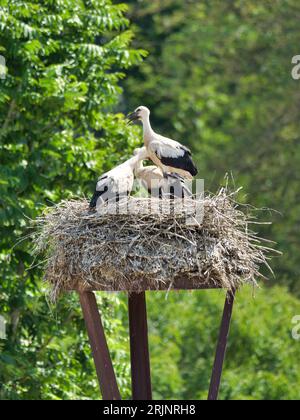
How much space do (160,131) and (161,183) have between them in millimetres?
18081

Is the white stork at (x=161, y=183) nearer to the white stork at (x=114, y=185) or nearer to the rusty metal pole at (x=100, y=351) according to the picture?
the white stork at (x=114, y=185)

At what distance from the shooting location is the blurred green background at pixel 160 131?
14711mm

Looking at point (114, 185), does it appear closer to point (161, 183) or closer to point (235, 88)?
point (161, 183)

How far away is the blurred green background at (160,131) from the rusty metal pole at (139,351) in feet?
8.56

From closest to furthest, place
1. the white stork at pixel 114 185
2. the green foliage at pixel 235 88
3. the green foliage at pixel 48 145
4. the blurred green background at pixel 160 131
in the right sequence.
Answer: the white stork at pixel 114 185 < the green foliage at pixel 48 145 < the blurred green background at pixel 160 131 < the green foliage at pixel 235 88

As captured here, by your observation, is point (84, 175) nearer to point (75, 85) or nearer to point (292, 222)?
point (75, 85)

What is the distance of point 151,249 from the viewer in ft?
30.7

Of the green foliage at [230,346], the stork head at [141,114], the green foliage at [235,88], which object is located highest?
the green foliage at [235,88]

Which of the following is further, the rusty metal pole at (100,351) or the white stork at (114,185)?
the white stork at (114,185)

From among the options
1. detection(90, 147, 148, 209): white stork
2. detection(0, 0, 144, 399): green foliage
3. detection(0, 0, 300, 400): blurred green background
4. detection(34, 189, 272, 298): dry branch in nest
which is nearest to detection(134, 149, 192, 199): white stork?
detection(90, 147, 148, 209): white stork

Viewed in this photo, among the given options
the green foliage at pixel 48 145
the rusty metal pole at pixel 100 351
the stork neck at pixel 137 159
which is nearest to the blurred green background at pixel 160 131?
the green foliage at pixel 48 145

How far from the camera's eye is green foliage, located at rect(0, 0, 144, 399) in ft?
47.3

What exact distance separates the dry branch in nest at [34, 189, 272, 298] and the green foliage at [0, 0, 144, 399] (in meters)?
4.03

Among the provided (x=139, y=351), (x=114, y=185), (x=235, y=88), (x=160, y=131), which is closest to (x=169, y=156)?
(x=114, y=185)
